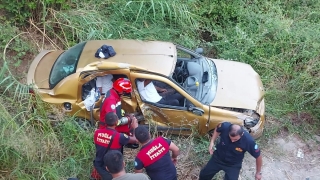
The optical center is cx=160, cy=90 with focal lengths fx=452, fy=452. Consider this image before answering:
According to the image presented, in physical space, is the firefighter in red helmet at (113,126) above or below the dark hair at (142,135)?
below

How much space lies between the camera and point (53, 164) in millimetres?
6293

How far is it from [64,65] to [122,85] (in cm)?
116

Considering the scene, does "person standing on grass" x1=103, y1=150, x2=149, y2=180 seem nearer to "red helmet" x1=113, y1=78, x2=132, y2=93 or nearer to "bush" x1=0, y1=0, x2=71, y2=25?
"red helmet" x1=113, y1=78, x2=132, y2=93

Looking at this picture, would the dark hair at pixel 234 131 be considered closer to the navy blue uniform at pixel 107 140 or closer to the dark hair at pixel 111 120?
the navy blue uniform at pixel 107 140

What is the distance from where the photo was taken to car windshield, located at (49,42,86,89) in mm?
6867

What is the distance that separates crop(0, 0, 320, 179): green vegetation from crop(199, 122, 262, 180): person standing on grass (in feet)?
3.56

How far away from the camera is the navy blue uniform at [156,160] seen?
17.4 ft

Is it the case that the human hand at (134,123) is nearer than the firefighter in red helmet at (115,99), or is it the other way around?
the firefighter in red helmet at (115,99)

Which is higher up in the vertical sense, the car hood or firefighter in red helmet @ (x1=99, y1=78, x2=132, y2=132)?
firefighter in red helmet @ (x1=99, y1=78, x2=132, y2=132)

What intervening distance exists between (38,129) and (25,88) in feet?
2.18

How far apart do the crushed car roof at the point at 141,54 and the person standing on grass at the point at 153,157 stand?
1.57 metres

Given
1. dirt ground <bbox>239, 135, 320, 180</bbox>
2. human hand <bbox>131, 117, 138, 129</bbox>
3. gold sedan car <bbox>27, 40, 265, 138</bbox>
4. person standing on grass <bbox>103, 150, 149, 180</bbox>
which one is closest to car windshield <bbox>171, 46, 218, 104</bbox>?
gold sedan car <bbox>27, 40, 265, 138</bbox>

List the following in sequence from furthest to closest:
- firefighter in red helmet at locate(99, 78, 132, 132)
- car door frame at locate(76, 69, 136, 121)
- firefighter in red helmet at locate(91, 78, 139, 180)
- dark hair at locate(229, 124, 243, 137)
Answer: car door frame at locate(76, 69, 136, 121) < firefighter in red helmet at locate(99, 78, 132, 132) < firefighter in red helmet at locate(91, 78, 139, 180) < dark hair at locate(229, 124, 243, 137)

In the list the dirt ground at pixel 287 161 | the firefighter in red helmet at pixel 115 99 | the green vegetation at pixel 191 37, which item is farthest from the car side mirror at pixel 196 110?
the dirt ground at pixel 287 161
